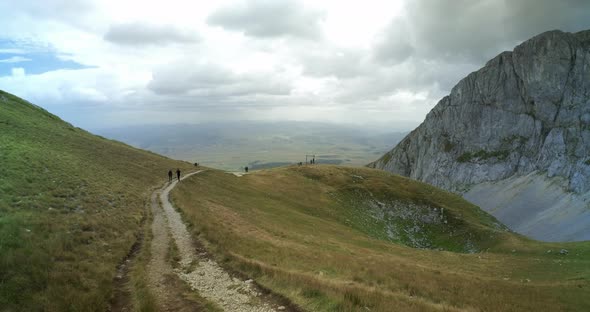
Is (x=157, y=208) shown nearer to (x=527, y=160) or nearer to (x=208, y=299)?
(x=208, y=299)

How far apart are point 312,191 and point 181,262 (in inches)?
2306

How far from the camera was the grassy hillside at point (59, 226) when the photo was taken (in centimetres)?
1341

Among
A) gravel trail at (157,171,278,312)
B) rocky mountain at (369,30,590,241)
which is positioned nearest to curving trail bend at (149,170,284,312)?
gravel trail at (157,171,278,312)

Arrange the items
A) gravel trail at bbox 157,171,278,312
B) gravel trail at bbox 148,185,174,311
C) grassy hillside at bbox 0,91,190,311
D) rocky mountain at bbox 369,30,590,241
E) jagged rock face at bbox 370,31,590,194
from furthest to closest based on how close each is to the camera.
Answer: jagged rock face at bbox 370,31,590,194, rocky mountain at bbox 369,30,590,241, gravel trail at bbox 148,185,174,311, gravel trail at bbox 157,171,278,312, grassy hillside at bbox 0,91,190,311

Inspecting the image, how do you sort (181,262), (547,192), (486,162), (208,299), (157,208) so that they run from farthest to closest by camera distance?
(486,162)
(547,192)
(157,208)
(181,262)
(208,299)

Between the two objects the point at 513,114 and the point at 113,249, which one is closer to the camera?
the point at 113,249

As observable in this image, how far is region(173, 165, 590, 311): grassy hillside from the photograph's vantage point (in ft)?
60.7

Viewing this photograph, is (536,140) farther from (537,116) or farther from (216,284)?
(216,284)

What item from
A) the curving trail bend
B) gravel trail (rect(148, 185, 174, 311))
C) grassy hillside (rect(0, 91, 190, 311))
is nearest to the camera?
grassy hillside (rect(0, 91, 190, 311))

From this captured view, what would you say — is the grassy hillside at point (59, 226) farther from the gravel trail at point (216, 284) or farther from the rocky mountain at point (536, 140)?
the rocky mountain at point (536, 140)

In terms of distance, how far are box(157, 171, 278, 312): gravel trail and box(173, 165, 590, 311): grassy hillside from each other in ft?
3.32

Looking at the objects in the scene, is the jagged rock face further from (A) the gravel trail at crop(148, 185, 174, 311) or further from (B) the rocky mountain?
(A) the gravel trail at crop(148, 185, 174, 311)

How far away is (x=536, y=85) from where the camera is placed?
18275 centimetres

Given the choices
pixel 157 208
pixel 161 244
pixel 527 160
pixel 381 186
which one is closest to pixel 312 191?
pixel 381 186
